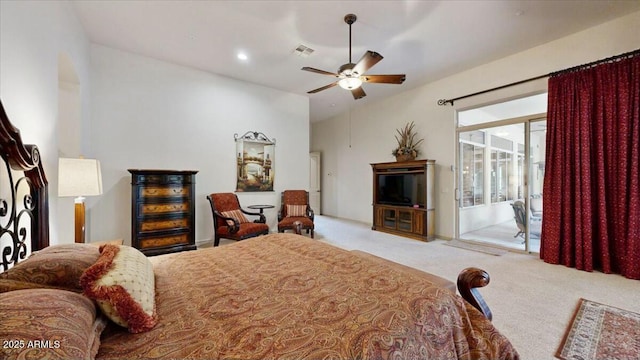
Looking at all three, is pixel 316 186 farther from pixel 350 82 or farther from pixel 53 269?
pixel 53 269

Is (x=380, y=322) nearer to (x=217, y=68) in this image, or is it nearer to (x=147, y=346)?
(x=147, y=346)

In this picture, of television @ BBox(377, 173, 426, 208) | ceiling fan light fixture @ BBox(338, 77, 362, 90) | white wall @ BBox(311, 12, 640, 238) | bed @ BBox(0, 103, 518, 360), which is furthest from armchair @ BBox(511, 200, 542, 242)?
bed @ BBox(0, 103, 518, 360)

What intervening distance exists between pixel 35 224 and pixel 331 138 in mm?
7528

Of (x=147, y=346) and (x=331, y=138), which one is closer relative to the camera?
(x=147, y=346)

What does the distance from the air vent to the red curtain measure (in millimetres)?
3710

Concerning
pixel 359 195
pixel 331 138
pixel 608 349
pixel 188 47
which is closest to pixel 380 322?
pixel 608 349

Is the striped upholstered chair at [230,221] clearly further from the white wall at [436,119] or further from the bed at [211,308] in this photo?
the white wall at [436,119]

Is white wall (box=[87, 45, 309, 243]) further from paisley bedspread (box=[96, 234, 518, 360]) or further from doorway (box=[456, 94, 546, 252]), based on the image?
doorway (box=[456, 94, 546, 252])

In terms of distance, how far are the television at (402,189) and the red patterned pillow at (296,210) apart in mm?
2011

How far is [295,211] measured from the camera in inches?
220

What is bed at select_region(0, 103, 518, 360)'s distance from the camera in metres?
0.90

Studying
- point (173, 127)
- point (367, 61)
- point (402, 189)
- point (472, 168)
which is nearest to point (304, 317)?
point (367, 61)

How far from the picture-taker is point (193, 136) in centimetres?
486

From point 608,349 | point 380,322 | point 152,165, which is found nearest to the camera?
point 380,322
